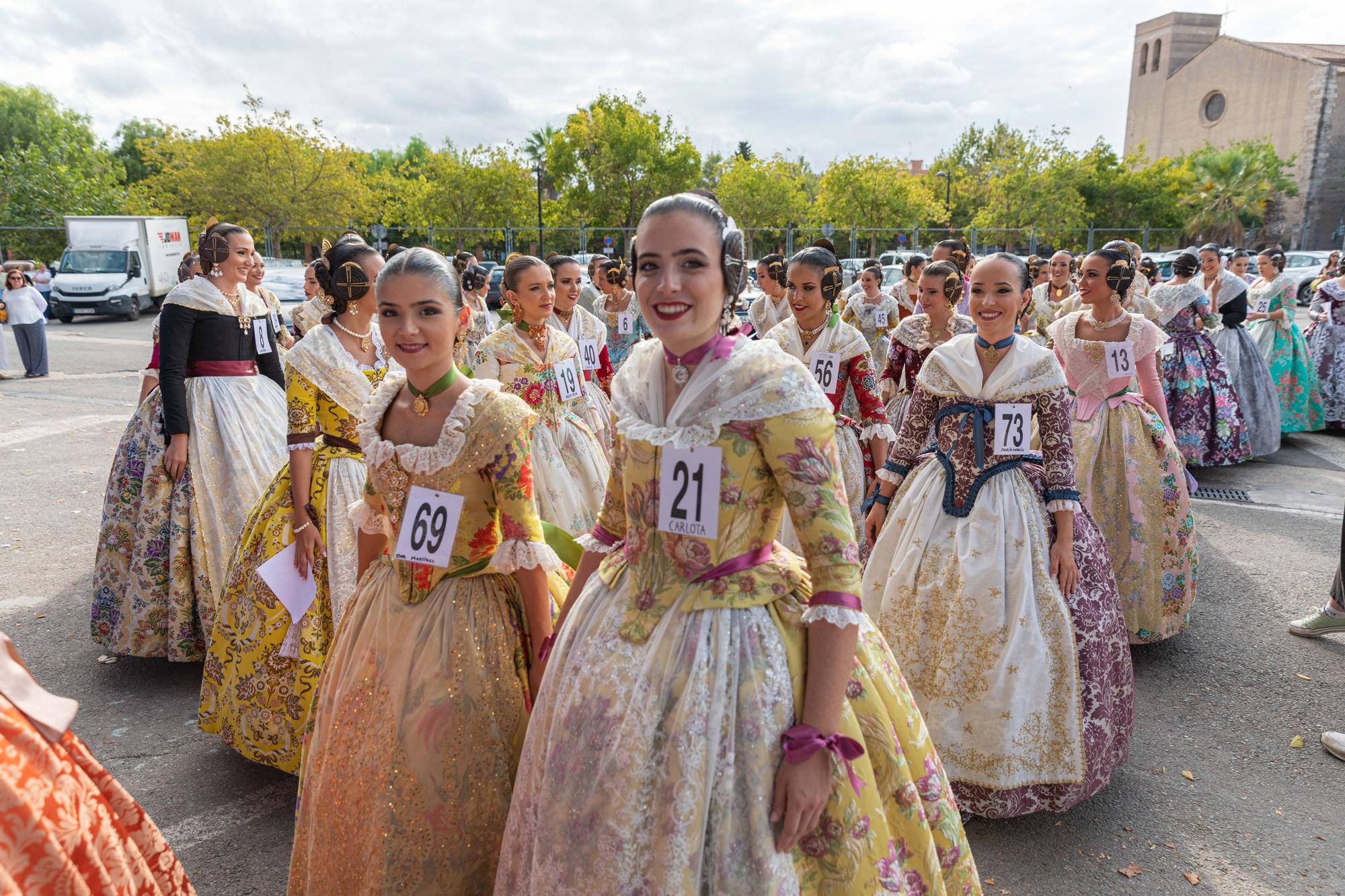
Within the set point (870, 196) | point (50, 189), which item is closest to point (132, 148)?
point (50, 189)

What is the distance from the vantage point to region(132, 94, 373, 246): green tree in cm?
3108

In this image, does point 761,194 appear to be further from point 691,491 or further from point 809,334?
point 691,491

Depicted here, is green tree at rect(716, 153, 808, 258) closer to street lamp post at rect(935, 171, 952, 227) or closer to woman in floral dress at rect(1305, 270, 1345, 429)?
street lamp post at rect(935, 171, 952, 227)

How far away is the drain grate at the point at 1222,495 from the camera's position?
24.7ft

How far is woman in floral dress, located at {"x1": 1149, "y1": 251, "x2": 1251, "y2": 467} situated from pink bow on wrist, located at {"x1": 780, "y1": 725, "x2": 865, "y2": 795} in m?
8.05

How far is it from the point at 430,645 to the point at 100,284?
2657 centimetres

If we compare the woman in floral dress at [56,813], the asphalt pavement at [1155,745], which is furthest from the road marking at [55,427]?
the woman in floral dress at [56,813]

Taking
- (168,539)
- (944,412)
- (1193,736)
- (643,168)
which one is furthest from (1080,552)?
(643,168)

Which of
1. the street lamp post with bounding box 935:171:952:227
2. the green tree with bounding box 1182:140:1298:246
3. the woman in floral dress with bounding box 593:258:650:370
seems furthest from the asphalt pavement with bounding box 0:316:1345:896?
the street lamp post with bounding box 935:171:952:227

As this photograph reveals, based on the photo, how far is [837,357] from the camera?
4.77 m

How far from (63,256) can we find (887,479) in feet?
92.2

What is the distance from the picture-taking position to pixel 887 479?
11.9 ft

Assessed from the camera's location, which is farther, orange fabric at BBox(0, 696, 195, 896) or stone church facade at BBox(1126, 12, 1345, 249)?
stone church facade at BBox(1126, 12, 1345, 249)

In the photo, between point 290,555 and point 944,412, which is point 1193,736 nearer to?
point 944,412
